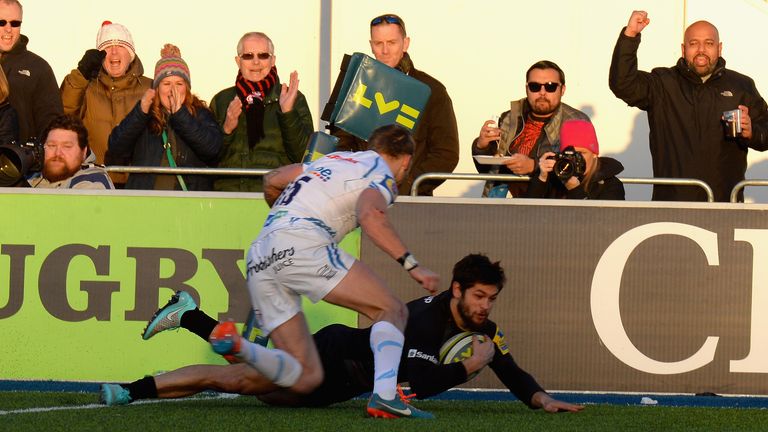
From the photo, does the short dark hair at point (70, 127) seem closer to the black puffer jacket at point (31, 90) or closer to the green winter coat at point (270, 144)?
the black puffer jacket at point (31, 90)

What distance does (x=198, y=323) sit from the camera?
371 inches

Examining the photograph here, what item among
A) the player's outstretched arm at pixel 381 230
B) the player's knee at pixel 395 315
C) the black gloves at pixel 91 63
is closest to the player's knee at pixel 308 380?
the player's knee at pixel 395 315

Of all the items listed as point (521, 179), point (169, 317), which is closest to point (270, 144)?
point (521, 179)

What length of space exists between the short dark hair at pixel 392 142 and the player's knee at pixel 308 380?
1332 millimetres

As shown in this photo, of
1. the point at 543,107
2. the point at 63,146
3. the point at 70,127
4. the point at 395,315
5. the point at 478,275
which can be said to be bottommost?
the point at 395,315

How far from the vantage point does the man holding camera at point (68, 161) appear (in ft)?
38.1

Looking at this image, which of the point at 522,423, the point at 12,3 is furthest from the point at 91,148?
the point at 522,423

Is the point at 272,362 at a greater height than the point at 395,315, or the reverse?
the point at 395,315

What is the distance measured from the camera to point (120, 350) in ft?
37.2

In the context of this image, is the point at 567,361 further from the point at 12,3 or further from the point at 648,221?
the point at 12,3

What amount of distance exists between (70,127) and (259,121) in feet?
4.53

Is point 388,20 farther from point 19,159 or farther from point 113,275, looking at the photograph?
point 19,159

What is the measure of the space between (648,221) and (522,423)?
292cm

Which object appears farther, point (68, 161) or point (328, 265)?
point (68, 161)
